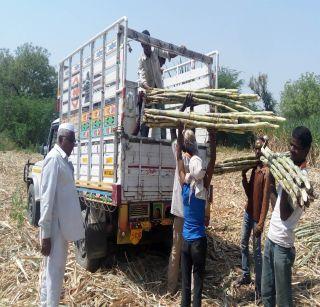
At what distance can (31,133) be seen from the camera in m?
36.0

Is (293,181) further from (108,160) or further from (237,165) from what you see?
(108,160)

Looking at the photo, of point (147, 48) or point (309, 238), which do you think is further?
point (309, 238)

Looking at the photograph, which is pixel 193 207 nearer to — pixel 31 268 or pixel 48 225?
pixel 48 225

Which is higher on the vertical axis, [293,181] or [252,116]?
[252,116]

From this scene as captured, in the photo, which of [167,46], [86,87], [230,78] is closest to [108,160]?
[86,87]

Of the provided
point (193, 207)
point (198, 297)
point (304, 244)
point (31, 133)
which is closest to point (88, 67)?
point (193, 207)

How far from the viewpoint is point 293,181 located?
3266mm

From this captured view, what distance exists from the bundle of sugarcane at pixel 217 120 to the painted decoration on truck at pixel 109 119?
1.95 ft

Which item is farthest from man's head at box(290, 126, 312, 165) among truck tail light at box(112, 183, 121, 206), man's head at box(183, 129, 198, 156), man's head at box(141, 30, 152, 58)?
man's head at box(141, 30, 152, 58)

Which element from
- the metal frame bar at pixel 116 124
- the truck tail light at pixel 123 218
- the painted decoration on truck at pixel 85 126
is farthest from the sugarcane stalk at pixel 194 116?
the painted decoration on truck at pixel 85 126

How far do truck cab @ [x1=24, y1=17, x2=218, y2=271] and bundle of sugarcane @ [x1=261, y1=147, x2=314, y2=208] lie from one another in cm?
191

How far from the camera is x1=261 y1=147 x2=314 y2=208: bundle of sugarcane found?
3.11 m

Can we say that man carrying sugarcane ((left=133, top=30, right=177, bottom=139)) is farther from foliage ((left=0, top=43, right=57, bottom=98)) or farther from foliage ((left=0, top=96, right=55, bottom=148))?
foliage ((left=0, top=43, right=57, bottom=98))

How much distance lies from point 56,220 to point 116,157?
126cm
